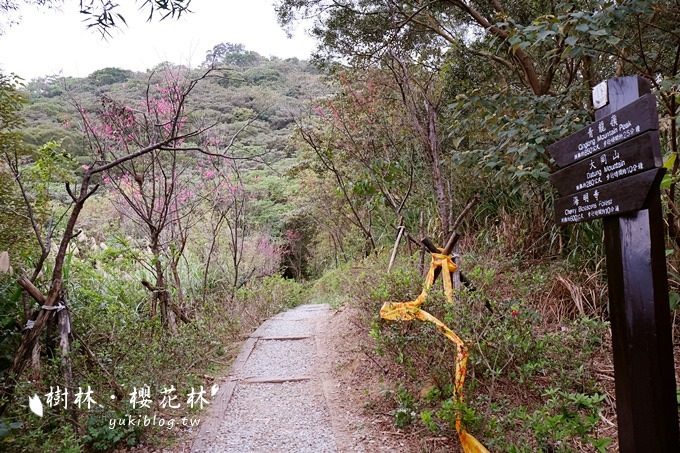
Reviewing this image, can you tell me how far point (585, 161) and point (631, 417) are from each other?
110 cm

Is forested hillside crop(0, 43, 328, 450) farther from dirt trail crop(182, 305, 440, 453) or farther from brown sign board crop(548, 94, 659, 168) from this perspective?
brown sign board crop(548, 94, 659, 168)

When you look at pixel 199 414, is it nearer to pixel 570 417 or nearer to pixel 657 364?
pixel 570 417

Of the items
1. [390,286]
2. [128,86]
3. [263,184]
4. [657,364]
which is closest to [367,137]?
Result: [390,286]

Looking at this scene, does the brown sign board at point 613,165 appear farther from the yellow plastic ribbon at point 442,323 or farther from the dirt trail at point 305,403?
the dirt trail at point 305,403

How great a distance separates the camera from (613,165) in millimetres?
1754

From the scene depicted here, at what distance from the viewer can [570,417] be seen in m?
2.12

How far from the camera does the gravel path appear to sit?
115 inches

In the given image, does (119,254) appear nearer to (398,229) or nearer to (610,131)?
(398,229)

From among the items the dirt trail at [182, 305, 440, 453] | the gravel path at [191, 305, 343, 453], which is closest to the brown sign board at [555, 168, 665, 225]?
the dirt trail at [182, 305, 440, 453]

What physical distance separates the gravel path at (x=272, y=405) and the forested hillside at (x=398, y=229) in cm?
38

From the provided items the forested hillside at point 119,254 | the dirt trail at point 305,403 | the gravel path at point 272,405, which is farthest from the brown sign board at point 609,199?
the gravel path at point 272,405

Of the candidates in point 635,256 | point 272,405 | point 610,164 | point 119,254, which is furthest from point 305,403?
point 610,164

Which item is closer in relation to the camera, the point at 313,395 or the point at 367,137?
→ the point at 313,395

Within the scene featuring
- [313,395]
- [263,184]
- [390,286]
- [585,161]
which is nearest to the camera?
[585,161]
